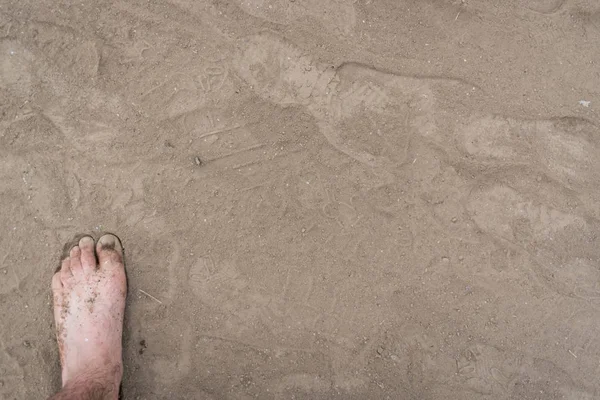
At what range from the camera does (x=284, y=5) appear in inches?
88.4

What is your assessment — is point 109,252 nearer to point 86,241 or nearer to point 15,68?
point 86,241

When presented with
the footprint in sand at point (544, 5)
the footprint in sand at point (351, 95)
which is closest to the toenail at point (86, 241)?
the footprint in sand at point (351, 95)

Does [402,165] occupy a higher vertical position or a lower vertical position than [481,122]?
lower

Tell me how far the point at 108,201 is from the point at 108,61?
2.39 ft

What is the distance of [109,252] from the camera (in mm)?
2211

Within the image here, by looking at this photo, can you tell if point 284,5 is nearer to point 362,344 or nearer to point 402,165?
point 402,165

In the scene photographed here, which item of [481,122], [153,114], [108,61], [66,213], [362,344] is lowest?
[362,344]

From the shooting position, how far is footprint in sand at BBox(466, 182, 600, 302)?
2.31 meters

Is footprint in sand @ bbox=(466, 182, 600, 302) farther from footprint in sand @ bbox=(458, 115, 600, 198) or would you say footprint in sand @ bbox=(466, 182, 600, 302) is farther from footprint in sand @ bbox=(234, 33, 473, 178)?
footprint in sand @ bbox=(234, 33, 473, 178)

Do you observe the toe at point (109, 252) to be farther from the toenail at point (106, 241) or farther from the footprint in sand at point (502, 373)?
the footprint in sand at point (502, 373)

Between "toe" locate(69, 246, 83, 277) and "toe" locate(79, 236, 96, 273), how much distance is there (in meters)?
0.02

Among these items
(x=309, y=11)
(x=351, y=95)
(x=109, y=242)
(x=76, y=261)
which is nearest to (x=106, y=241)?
(x=109, y=242)

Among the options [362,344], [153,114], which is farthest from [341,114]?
[362,344]

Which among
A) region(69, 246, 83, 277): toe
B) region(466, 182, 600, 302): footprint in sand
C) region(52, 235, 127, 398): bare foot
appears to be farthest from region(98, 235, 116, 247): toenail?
region(466, 182, 600, 302): footprint in sand
